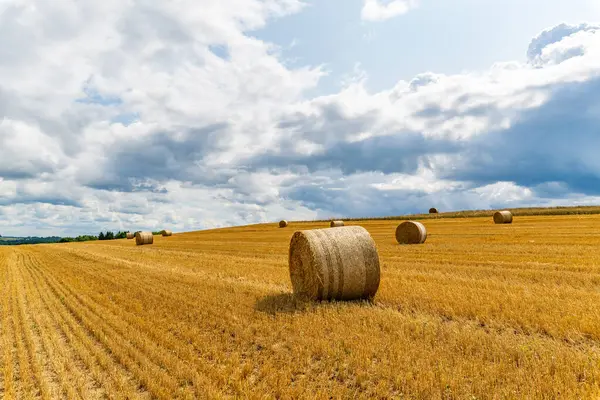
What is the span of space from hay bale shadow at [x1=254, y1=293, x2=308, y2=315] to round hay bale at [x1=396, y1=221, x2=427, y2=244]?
1471 centimetres

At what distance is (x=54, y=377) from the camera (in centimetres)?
596

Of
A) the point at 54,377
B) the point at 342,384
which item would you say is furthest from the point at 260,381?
the point at 54,377

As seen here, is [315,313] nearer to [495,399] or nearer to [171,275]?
[495,399]

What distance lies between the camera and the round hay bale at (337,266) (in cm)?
930

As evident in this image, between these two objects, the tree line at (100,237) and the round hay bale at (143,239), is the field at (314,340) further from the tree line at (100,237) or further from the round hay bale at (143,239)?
the tree line at (100,237)

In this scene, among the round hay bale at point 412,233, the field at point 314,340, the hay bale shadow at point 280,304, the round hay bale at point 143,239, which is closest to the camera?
the field at point 314,340

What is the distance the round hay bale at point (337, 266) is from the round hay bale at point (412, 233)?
1386cm

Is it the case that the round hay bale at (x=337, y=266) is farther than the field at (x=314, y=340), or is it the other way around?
the round hay bale at (x=337, y=266)

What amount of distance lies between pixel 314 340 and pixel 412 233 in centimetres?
1788

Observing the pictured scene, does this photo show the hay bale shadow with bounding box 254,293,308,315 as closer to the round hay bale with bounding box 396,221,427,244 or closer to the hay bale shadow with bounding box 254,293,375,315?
the hay bale shadow with bounding box 254,293,375,315

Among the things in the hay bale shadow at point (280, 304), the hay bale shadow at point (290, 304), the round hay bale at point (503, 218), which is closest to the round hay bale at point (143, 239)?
the round hay bale at point (503, 218)

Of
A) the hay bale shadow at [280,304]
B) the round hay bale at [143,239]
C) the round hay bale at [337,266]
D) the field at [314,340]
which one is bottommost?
the field at [314,340]

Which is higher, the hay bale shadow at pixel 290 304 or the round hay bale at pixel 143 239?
the round hay bale at pixel 143 239

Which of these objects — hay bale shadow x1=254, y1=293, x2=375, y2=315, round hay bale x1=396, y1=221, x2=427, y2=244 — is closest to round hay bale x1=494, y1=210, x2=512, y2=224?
round hay bale x1=396, y1=221, x2=427, y2=244
